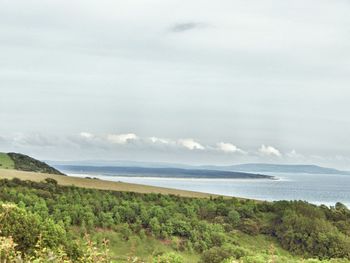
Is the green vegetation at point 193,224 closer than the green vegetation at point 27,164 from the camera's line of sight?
Yes

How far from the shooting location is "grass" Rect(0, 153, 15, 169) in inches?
5846

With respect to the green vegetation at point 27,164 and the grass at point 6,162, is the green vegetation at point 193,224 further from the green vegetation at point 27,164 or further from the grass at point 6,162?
the green vegetation at point 27,164

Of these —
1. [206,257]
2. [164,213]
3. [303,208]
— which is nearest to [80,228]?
[164,213]

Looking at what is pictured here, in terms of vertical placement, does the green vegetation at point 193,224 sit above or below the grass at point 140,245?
above

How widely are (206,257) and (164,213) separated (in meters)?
24.0

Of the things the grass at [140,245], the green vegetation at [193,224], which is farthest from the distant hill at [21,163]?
the grass at [140,245]

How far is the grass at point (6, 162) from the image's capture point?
148 metres

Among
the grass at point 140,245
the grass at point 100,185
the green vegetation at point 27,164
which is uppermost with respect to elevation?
the green vegetation at point 27,164

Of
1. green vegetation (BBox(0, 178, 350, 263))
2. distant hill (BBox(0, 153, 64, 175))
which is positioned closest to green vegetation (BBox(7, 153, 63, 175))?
distant hill (BBox(0, 153, 64, 175))

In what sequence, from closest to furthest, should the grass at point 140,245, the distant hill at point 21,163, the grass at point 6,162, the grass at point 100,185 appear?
the grass at point 140,245 < the grass at point 100,185 < the grass at point 6,162 < the distant hill at point 21,163

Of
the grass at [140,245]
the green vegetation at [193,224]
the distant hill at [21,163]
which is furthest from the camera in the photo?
the distant hill at [21,163]

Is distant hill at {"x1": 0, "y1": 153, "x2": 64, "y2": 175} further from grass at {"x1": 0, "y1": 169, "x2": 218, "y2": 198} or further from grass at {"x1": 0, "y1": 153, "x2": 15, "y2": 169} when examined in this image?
grass at {"x1": 0, "y1": 169, "x2": 218, "y2": 198}

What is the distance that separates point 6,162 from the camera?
157 metres

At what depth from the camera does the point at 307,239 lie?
66.9 metres
